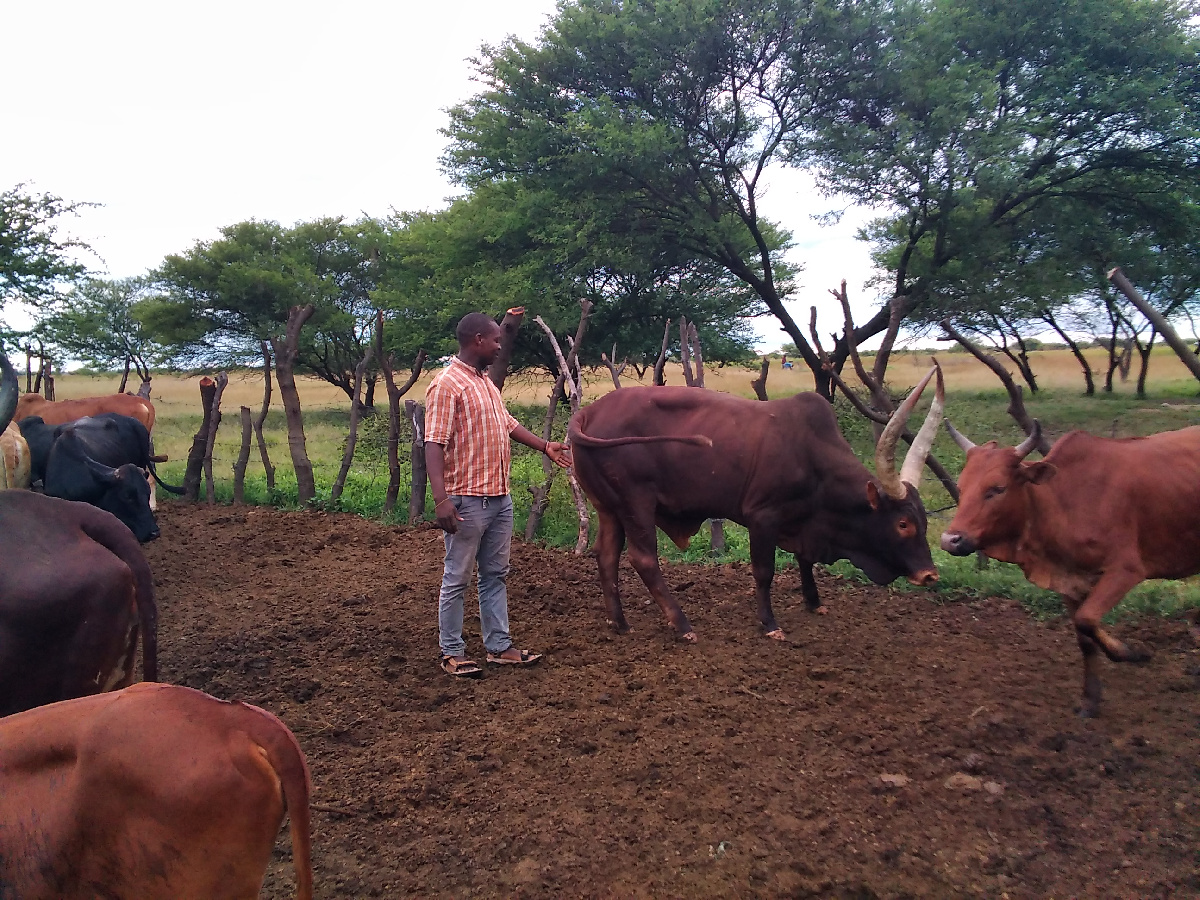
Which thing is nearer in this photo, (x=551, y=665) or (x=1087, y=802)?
(x=1087, y=802)

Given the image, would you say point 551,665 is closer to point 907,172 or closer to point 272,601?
point 272,601

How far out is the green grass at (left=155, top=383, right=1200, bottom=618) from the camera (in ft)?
19.0

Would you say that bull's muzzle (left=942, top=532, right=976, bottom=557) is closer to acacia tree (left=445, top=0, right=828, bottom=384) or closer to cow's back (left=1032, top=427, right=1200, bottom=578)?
cow's back (left=1032, top=427, right=1200, bottom=578)

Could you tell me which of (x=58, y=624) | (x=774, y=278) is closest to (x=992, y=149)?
(x=774, y=278)

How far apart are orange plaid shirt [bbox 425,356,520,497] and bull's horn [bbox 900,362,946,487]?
2459mm

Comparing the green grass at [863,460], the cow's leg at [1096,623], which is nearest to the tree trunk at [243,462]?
the green grass at [863,460]

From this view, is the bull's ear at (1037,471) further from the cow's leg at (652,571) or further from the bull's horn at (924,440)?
the cow's leg at (652,571)

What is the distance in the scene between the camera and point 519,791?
3.39m

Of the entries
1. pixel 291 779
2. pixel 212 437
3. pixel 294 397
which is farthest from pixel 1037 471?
pixel 212 437

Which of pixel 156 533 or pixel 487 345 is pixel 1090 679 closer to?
pixel 487 345

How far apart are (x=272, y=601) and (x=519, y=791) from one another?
135 inches

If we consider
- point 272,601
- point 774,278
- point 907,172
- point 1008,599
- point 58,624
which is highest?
point 907,172

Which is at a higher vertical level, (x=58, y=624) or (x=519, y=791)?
(x=58, y=624)

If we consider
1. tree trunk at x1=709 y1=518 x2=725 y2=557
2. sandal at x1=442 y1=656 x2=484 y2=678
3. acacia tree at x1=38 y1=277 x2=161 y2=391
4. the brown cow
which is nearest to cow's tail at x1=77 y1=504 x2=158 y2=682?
the brown cow
